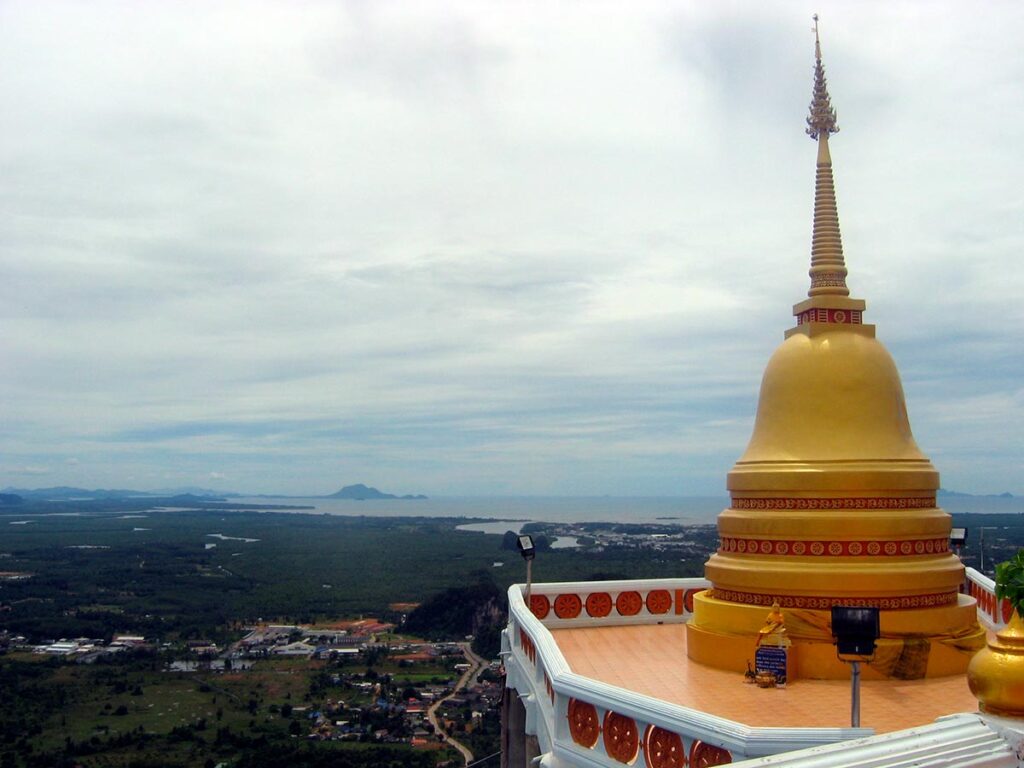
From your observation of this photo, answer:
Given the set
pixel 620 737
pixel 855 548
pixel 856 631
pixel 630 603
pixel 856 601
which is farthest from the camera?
pixel 630 603

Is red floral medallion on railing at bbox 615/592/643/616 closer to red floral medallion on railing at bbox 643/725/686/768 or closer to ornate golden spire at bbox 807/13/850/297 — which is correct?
ornate golden spire at bbox 807/13/850/297

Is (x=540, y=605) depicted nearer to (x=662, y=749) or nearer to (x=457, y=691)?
(x=662, y=749)

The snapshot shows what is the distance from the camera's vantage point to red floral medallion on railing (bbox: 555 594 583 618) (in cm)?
1686

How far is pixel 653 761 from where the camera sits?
789cm

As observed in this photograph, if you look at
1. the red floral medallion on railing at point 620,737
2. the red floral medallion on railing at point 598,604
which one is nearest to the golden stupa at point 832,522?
the red floral medallion on railing at point 598,604

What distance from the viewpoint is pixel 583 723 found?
9062 millimetres

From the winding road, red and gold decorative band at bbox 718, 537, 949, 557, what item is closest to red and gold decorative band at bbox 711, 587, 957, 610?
red and gold decorative band at bbox 718, 537, 949, 557

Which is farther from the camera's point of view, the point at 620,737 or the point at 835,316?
the point at 835,316

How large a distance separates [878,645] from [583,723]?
16.5ft

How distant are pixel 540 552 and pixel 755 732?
12508 cm

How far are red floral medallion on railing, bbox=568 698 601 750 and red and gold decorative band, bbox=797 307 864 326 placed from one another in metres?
7.75

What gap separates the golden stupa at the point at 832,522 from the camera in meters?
12.6

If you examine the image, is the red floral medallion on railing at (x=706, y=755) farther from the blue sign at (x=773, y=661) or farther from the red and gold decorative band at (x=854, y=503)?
the red and gold decorative band at (x=854, y=503)

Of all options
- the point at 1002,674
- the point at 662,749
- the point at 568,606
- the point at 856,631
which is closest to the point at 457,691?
the point at 568,606
